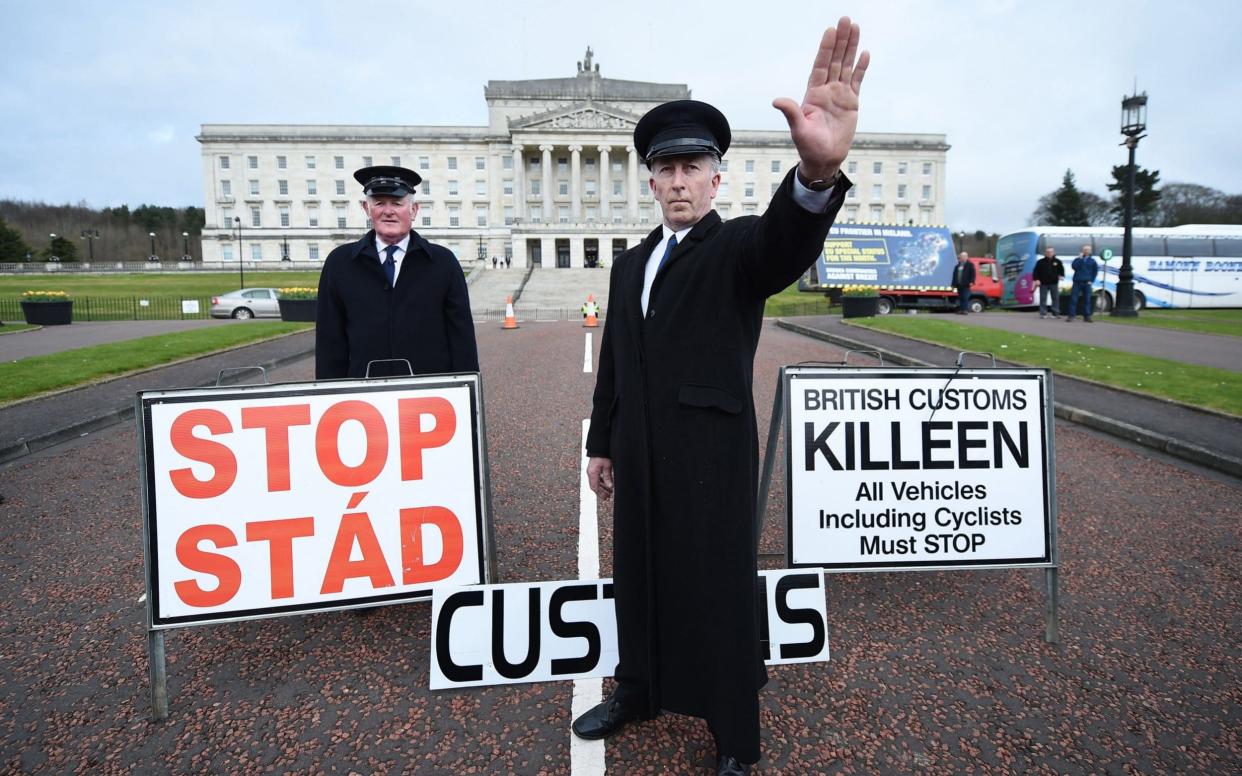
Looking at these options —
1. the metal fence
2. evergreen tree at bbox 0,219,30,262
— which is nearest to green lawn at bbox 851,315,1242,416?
the metal fence

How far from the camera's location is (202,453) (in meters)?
2.93

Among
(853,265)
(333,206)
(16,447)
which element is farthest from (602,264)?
(16,447)

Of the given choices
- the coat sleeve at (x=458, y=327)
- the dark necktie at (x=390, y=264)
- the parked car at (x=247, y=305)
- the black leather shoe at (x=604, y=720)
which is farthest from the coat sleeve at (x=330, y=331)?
the parked car at (x=247, y=305)

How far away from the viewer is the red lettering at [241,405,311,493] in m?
2.99

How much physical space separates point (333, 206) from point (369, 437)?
91422 mm

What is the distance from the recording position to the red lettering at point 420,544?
3137mm

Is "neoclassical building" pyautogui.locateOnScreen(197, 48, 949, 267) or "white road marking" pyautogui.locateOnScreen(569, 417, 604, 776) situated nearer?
"white road marking" pyautogui.locateOnScreen(569, 417, 604, 776)

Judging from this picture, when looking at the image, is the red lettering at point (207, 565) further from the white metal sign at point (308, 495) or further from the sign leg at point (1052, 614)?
the sign leg at point (1052, 614)

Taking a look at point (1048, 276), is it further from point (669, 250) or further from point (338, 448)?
point (338, 448)

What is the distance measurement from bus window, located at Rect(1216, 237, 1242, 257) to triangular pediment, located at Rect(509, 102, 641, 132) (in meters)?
60.4

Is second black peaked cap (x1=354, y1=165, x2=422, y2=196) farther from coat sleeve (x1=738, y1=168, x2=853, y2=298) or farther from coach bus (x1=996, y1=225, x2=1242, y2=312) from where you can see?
coach bus (x1=996, y1=225, x2=1242, y2=312)

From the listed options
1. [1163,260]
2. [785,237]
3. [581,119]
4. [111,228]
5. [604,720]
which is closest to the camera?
[785,237]

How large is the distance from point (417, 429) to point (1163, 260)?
35.8 metres

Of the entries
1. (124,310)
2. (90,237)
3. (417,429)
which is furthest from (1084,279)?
(90,237)
